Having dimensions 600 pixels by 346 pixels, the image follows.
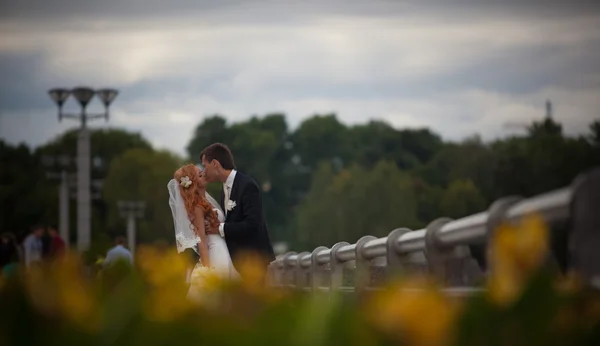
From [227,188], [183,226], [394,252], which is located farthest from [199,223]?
[394,252]

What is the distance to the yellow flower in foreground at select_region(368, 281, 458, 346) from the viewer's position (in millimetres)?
3098

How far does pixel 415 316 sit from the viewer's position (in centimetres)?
315

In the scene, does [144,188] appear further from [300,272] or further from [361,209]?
[300,272]

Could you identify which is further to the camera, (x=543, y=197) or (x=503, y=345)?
(x=543, y=197)

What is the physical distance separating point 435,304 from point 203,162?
11.9 metres

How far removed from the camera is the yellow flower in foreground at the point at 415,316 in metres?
3.10

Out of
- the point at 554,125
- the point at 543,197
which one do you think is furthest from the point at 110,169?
the point at 543,197

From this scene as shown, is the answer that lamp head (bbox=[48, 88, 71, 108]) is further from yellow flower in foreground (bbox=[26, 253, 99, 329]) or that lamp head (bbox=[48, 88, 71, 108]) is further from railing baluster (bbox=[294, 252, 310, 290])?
yellow flower in foreground (bbox=[26, 253, 99, 329])

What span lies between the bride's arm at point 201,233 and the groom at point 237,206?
11.0 inches

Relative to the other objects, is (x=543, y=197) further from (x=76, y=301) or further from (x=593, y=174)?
(x=76, y=301)

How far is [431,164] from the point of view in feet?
591

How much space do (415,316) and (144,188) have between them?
137256 millimetres

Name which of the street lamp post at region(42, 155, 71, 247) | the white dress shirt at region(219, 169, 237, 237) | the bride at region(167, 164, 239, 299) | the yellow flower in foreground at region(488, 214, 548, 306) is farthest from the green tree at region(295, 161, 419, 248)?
the yellow flower in foreground at region(488, 214, 548, 306)

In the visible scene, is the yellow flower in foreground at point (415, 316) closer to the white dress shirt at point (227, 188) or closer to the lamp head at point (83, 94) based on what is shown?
the white dress shirt at point (227, 188)
